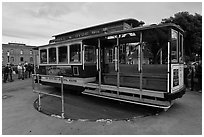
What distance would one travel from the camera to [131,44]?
6.23 meters

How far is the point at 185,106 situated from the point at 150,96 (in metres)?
1.64

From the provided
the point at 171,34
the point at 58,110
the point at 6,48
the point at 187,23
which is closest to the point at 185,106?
the point at 171,34

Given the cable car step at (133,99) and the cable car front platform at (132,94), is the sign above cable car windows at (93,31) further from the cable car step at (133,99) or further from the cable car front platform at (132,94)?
the cable car step at (133,99)

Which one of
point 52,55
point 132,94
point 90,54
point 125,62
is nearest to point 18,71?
point 52,55

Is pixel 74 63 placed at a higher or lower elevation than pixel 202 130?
higher

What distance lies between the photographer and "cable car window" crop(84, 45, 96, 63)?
6.40 m

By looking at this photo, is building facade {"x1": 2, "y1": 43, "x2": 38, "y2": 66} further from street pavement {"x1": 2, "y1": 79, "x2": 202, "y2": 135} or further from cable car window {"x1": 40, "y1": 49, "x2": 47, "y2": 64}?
street pavement {"x1": 2, "y1": 79, "x2": 202, "y2": 135}

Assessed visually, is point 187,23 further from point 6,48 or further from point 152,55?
point 6,48

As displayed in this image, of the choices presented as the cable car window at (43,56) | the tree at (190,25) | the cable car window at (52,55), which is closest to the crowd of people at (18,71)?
the cable car window at (43,56)

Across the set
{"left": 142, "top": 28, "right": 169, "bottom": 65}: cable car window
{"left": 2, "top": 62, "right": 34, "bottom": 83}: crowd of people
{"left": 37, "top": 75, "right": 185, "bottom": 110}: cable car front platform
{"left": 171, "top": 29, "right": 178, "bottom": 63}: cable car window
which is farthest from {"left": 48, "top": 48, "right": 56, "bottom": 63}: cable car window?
{"left": 2, "top": 62, "right": 34, "bottom": 83}: crowd of people

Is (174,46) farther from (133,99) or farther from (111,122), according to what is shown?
(111,122)

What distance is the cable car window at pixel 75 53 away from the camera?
6.32 metres

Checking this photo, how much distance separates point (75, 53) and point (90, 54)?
62 cm

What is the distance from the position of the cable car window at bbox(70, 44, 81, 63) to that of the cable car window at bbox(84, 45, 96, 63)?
0.29 m
